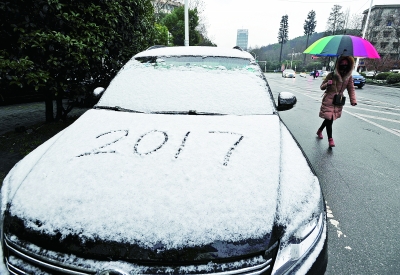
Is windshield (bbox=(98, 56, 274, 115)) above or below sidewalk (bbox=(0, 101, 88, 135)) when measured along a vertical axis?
above

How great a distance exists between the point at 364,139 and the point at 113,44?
5.75m

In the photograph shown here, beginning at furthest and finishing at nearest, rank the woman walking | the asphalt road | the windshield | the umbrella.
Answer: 1. the woman walking
2. the umbrella
3. the windshield
4. the asphalt road

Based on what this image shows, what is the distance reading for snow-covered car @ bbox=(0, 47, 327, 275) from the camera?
3.68ft

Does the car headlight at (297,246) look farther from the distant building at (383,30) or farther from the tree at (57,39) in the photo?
the distant building at (383,30)

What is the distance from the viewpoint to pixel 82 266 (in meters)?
1.10

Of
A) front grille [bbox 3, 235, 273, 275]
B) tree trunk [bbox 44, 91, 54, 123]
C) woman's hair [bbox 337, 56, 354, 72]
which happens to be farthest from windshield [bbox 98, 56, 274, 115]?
tree trunk [bbox 44, 91, 54, 123]

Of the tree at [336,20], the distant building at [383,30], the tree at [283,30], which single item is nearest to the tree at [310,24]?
the tree at [283,30]

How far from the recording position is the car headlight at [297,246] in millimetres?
1173

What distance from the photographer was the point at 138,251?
110cm

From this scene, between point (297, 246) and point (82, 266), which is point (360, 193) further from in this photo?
point (82, 266)

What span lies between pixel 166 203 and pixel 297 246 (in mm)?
658

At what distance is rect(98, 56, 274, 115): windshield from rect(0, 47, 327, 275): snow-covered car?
0.25m

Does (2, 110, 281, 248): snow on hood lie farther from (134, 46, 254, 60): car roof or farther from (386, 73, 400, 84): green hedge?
(386, 73, 400, 84): green hedge

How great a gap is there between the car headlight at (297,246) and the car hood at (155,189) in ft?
0.34
